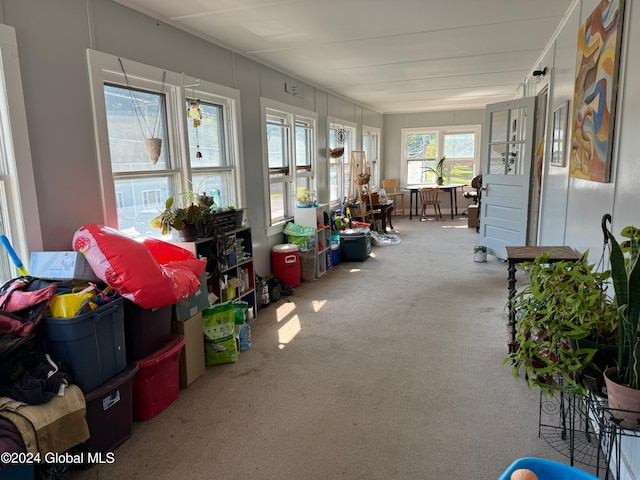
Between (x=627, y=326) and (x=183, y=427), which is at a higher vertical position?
(x=627, y=326)

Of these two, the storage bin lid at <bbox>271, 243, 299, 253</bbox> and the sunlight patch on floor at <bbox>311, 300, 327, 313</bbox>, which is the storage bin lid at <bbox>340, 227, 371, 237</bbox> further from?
the sunlight patch on floor at <bbox>311, 300, 327, 313</bbox>

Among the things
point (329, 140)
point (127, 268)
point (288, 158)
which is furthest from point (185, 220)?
point (329, 140)

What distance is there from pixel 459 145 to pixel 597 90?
819 centimetres

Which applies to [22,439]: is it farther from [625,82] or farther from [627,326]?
[625,82]

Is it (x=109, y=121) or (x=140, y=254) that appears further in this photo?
(x=109, y=121)

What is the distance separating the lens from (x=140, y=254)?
7.43ft

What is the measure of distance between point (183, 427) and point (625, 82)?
2901mm

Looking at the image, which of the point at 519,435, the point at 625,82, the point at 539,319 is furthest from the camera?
the point at 519,435

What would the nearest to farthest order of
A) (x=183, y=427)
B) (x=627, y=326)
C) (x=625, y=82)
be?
(x=627, y=326) < (x=625, y=82) < (x=183, y=427)

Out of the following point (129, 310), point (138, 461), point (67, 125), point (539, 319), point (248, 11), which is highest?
point (248, 11)

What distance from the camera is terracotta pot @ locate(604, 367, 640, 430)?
1315 millimetres

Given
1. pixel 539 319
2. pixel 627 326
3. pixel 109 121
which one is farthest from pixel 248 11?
pixel 627 326

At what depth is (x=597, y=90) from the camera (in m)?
2.34

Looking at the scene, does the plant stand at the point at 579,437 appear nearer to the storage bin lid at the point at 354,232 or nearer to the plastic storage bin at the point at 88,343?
the plastic storage bin at the point at 88,343
